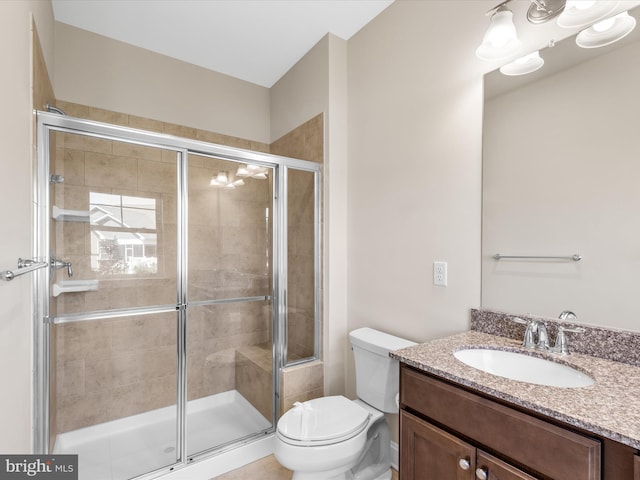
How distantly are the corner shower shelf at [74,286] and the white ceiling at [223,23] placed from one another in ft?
5.35

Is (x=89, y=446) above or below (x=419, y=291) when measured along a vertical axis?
below

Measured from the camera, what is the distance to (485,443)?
91cm

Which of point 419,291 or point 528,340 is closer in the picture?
point 528,340

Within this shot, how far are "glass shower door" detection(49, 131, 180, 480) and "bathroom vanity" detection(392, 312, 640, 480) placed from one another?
1410 millimetres

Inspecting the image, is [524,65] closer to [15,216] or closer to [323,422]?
[323,422]

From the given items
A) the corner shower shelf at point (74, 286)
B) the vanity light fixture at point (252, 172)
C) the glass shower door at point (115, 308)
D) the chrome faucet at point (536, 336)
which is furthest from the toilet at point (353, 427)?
the corner shower shelf at point (74, 286)

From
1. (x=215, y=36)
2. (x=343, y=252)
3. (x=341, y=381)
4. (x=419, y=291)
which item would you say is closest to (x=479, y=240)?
(x=419, y=291)

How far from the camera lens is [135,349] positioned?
7.07ft

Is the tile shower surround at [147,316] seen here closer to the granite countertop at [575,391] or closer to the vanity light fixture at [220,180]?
the vanity light fixture at [220,180]

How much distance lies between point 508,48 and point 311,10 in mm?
1214

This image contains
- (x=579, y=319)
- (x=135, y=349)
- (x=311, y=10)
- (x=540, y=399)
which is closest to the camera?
(x=540, y=399)

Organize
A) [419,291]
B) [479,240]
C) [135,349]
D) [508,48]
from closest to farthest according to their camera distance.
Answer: [508,48]
[479,240]
[419,291]
[135,349]

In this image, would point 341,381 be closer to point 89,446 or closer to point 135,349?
point 135,349

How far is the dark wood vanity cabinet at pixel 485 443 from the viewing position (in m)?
0.71
